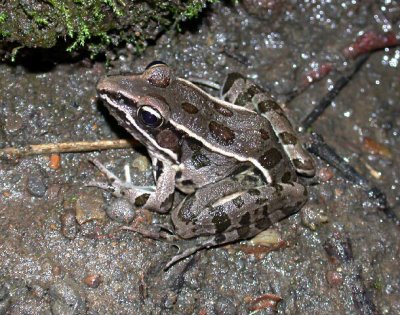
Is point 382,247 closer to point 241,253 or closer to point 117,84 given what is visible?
point 241,253

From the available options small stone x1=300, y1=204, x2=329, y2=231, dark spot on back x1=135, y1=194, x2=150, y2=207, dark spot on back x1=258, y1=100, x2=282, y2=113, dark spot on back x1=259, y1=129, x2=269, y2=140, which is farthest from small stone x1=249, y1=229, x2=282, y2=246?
dark spot on back x1=258, y1=100, x2=282, y2=113

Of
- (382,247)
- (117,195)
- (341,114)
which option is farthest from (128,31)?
(382,247)

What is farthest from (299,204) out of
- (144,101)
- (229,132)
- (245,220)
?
(144,101)

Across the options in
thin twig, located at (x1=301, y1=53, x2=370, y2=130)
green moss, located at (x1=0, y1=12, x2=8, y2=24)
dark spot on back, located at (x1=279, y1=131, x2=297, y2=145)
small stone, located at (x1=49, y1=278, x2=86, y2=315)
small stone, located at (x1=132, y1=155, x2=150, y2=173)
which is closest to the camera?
green moss, located at (x1=0, y1=12, x2=8, y2=24)

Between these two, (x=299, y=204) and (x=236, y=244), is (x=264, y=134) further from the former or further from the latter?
(x=236, y=244)

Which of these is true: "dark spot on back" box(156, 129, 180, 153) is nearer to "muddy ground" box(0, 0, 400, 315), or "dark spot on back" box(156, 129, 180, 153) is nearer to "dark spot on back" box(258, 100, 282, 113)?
"muddy ground" box(0, 0, 400, 315)
